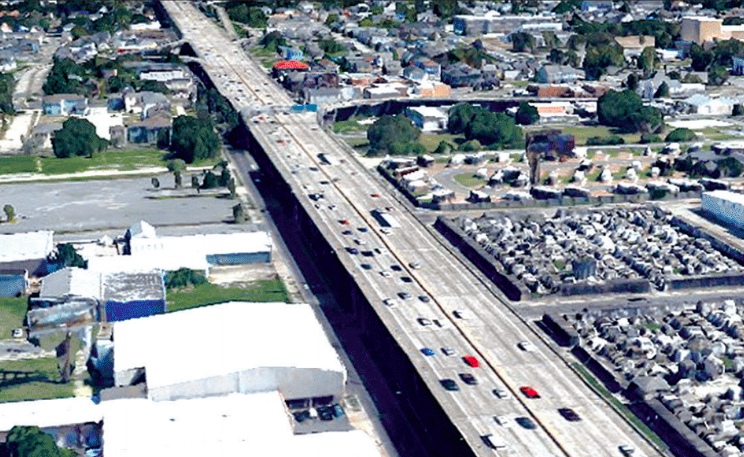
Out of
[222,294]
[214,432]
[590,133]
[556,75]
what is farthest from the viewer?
[556,75]

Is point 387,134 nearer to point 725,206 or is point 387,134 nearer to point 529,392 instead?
point 725,206

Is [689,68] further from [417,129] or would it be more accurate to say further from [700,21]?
[417,129]

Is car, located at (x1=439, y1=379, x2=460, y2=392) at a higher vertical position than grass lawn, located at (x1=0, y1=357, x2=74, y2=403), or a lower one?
higher

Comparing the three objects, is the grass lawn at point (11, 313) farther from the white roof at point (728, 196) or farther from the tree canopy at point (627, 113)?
the tree canopy at point (627, 113)

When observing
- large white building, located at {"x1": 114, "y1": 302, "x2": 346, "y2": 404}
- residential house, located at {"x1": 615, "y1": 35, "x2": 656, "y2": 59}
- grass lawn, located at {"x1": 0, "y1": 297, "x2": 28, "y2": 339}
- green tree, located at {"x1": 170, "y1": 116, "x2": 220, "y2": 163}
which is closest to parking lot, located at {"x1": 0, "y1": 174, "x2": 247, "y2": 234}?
green tree, located at {"x1": 170, "y1": 116, "x2": 220, "y2": 163}

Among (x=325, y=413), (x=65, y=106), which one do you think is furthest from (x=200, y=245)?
(x=65, y=106)

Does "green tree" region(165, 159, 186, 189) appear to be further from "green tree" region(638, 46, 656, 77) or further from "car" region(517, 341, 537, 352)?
"green tree" region(638, 46, 656, 77)
